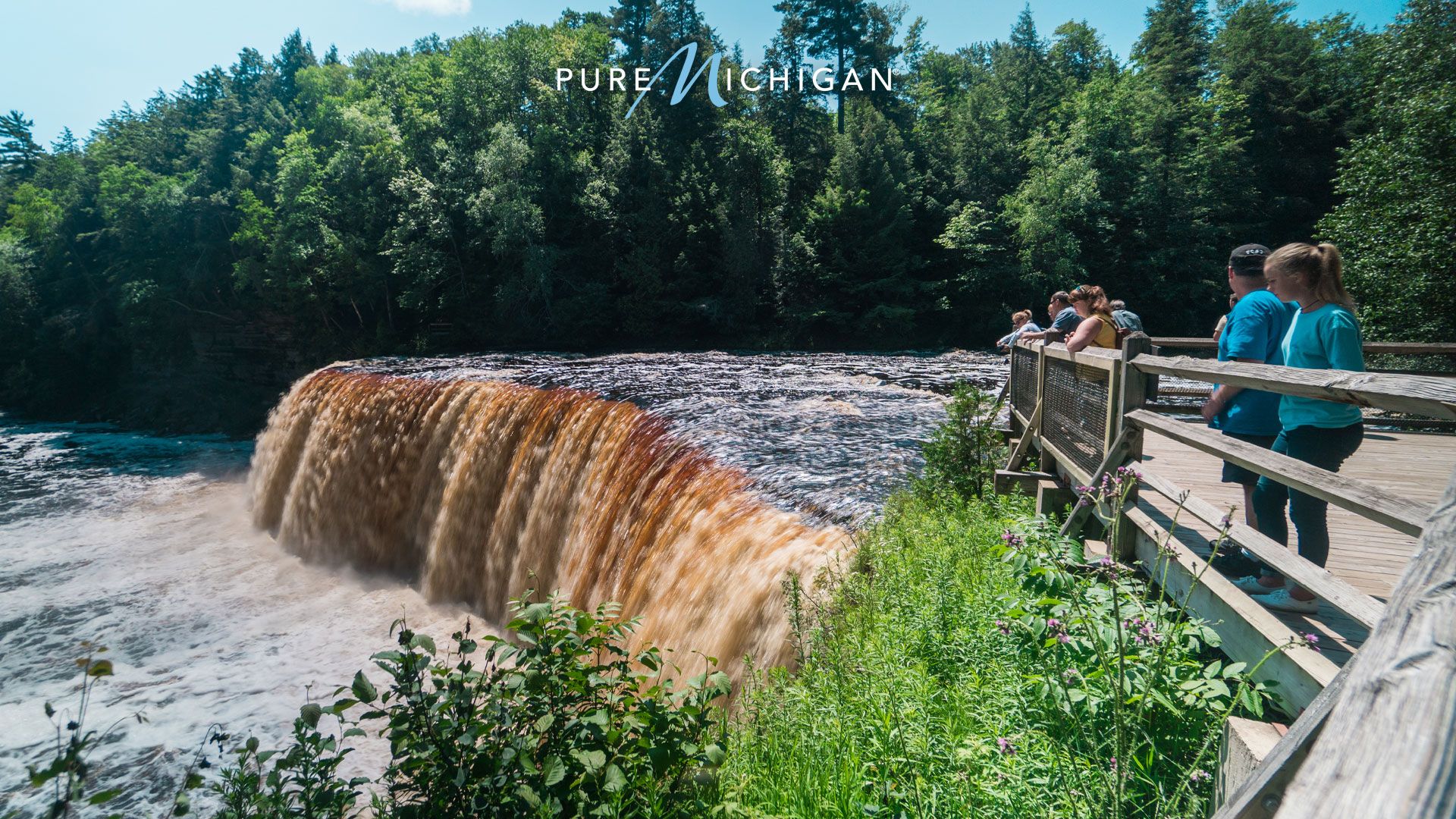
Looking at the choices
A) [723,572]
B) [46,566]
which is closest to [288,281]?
[46,566]

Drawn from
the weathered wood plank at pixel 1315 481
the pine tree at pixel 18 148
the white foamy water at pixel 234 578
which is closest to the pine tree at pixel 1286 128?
the white foamy water at pixel 234 578

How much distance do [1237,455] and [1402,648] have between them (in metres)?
2.47

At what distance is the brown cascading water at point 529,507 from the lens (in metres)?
5.59

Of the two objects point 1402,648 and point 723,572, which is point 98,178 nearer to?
point 723,572

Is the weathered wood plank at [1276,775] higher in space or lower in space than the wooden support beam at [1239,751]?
higher

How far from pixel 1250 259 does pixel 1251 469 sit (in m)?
2.15

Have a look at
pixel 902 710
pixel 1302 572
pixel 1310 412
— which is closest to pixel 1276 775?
pixel 1302 572

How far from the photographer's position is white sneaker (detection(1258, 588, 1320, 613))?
3006 mm

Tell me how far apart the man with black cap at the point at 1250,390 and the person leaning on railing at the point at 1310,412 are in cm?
27

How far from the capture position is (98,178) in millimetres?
43688

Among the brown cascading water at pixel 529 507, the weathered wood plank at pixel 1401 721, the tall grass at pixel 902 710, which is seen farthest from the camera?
the brown cascading water at pixel 529 507

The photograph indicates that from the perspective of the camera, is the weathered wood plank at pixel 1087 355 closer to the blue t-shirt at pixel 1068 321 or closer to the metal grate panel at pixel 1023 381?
the metal grate panel at pixel 1023 381

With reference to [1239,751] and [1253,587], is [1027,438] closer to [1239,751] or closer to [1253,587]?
[1253,587]

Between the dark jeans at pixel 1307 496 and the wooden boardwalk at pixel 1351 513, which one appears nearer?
the wooden boardwalk at pixel 1351 513
